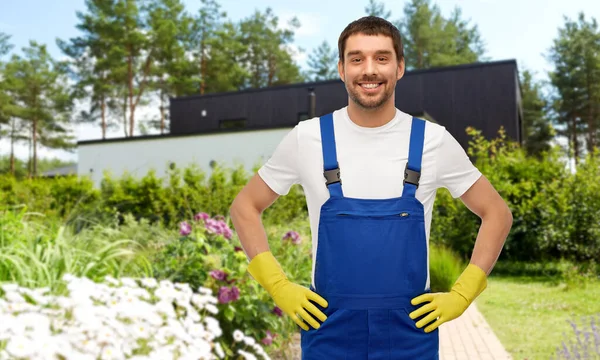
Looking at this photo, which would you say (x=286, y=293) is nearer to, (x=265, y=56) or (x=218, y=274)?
(x=218, y=274)

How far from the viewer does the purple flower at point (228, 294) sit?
4.53m

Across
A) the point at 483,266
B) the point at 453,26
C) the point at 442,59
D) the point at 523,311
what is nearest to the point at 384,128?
the point at 483,266

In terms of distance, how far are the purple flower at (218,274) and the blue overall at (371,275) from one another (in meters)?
2.37

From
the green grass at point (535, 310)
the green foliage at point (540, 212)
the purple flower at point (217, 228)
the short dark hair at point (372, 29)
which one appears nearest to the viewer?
the short dark hair at point (372, 29)

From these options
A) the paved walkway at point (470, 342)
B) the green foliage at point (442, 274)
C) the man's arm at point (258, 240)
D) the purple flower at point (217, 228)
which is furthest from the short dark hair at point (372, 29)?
the green foliage at point (442, 274)

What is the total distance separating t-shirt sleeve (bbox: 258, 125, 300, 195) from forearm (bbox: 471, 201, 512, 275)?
2.61 feet

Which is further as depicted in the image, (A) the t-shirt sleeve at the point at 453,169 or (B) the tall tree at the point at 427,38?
(B) the tall tree at the point at 427,38

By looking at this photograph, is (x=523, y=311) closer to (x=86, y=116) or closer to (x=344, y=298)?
(x=344, y=298)

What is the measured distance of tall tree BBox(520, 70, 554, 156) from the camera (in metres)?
41.9

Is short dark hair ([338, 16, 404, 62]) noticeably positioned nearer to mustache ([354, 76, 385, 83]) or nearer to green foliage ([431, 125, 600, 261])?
mustache ([354, 76, 385, 83])

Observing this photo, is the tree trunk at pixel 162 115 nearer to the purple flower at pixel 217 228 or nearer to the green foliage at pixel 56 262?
the green foliage at pixel 56 262

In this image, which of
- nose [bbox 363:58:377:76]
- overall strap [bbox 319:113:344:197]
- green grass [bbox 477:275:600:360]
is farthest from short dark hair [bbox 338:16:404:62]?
green grass [bbox 477:275:600:360]

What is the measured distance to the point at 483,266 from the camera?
2604 millimetres

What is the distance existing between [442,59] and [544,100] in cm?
947
